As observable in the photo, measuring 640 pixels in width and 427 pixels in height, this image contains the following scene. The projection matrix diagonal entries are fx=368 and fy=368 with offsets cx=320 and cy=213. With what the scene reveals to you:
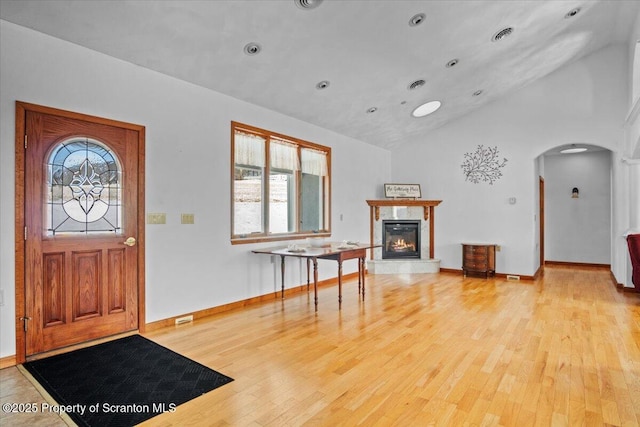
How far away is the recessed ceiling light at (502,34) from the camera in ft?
15.0

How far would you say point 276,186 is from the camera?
5.40m

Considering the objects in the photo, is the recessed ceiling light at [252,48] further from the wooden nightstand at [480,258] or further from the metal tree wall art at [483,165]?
the wooden nightstand at [480,258]

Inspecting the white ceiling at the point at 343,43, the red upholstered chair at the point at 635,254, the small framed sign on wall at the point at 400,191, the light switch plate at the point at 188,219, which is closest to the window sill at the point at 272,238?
the light switch plate at the point at 188,219

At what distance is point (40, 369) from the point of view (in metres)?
2.80

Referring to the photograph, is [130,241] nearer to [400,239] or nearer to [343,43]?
[343,43]

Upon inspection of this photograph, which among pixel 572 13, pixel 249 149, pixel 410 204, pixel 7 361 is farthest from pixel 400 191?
pixel 7 361

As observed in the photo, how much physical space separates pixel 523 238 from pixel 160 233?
6.13m

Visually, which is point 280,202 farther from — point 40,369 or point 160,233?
point 40,369

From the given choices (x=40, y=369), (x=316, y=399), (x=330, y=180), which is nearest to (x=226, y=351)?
(x=316, y=399)

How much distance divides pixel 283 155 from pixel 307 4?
244 centimetres

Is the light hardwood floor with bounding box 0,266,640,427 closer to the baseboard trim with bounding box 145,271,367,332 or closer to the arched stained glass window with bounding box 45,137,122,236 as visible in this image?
the baseboard trim with bounding box 145,271,367,332

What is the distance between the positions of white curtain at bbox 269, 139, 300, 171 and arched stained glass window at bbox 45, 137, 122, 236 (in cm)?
220

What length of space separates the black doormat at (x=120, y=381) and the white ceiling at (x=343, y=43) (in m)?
2.69

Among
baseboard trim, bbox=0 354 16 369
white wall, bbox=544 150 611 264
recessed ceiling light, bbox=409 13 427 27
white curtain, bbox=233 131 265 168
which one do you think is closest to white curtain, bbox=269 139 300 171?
white curtain, bbox=233 131 265 168
